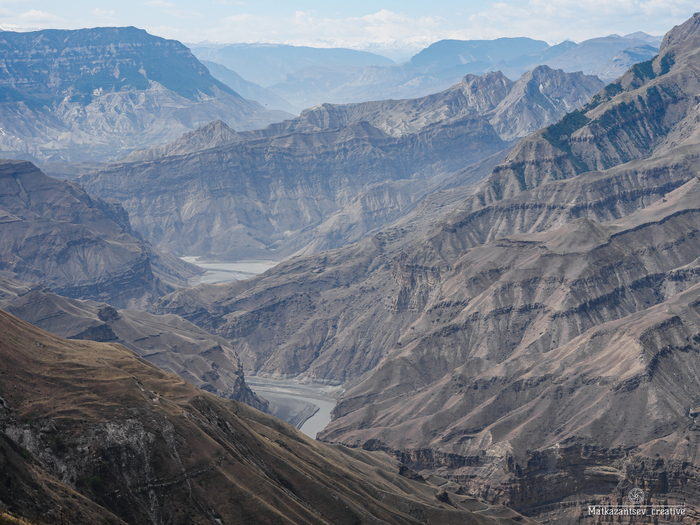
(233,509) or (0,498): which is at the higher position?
(0,498)

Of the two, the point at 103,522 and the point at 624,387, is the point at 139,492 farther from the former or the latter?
the point at 624,387

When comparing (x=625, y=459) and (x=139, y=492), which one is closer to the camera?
(x=139, y=492)

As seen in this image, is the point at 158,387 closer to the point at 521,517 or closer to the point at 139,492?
the point at 139,492

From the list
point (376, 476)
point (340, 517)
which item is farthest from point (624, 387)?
point (340, 517)

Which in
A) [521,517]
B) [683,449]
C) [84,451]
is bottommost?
[521,517]

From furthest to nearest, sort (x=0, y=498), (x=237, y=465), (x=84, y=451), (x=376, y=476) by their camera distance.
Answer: (x=376, y=476), (x=237, y=465), (x=84, y=451), (x=0, y=498)

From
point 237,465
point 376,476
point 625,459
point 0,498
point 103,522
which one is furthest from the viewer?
point 625,459
